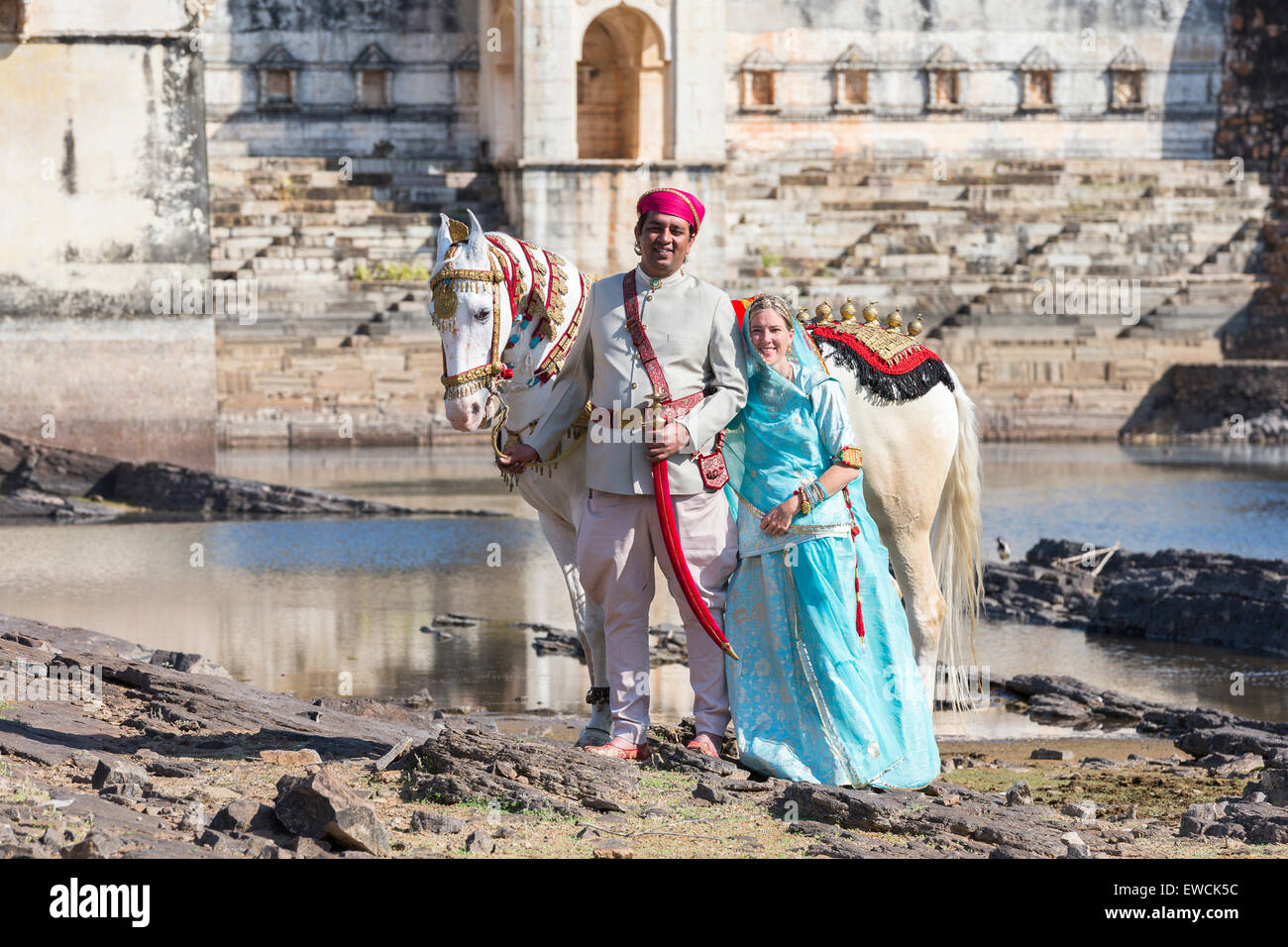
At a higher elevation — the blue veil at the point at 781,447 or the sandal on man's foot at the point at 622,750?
the blue veil at the point at 781,447

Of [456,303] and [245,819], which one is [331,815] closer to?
[245,819]

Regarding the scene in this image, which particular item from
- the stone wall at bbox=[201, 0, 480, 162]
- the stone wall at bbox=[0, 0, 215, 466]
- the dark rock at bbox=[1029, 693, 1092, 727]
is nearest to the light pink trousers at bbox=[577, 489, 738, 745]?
the dark rock at bbox=[1029, 693, 1092, 727]

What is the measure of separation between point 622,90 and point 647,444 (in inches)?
954

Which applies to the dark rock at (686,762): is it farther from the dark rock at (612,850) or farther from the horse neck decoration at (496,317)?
the horse neck decoration at (496,317)

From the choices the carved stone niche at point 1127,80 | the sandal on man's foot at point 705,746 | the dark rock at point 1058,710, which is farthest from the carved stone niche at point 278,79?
the sandal on man's foot at point 705,746

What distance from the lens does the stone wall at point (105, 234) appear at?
58.4ft

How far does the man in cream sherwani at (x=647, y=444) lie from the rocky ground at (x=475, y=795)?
31 centimetres

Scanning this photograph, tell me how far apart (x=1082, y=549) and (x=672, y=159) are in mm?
14880

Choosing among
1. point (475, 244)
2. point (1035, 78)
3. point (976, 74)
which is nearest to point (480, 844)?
point (475, 244)

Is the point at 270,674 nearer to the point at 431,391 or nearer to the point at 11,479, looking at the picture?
the point at 11,479

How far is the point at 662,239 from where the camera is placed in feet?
20.8

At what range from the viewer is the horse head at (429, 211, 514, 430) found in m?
6.25

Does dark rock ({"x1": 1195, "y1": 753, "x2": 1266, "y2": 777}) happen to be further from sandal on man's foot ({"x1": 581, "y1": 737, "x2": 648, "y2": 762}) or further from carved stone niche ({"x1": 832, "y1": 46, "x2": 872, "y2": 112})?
carved stone niche ({"x1": 832, "y1": 46, "x2": 872, "y2": 112})
